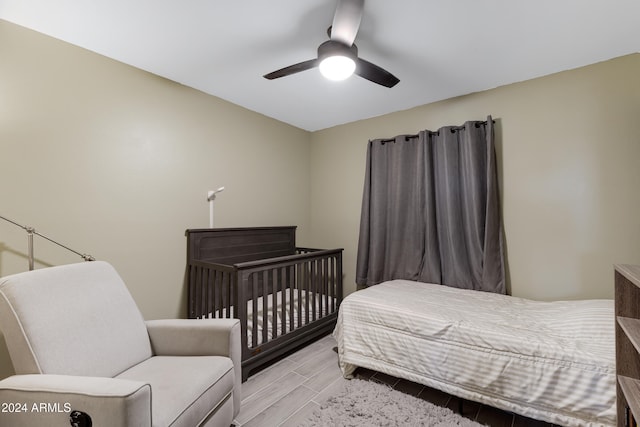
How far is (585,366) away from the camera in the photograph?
1369 millimetres

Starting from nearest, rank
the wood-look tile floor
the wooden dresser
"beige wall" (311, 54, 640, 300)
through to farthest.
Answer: the wooden dresser < the wood-look tile floor < "beige wall" (311, 54, 640, 300)

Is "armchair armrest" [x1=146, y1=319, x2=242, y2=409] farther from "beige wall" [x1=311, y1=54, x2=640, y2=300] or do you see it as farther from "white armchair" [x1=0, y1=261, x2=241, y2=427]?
"beige wall" [x1=311, y1=54, x2=640, y2=300]

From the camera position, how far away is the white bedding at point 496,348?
1.39m

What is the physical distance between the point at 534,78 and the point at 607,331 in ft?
6.57

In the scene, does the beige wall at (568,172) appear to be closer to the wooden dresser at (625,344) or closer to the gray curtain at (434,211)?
the gray curtain at (434,211)

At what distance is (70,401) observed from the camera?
1020 millimetres

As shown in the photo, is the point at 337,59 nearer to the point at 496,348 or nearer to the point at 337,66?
the point at 337,66

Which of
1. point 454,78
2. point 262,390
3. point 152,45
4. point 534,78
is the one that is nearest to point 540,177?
point 534,78

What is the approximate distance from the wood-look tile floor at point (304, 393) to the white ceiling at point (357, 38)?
239cm

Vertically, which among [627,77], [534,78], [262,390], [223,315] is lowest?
[262,390]

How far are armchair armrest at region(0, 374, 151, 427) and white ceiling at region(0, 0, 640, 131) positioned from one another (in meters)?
1.86

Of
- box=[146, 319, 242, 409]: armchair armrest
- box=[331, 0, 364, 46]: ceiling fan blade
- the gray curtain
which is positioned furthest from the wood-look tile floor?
box=[331, 0, 364, 46]: ceiling fan blade

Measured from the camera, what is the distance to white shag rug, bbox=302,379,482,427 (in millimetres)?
1651

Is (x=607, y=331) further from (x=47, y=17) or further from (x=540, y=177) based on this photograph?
(x=47, y=17)
